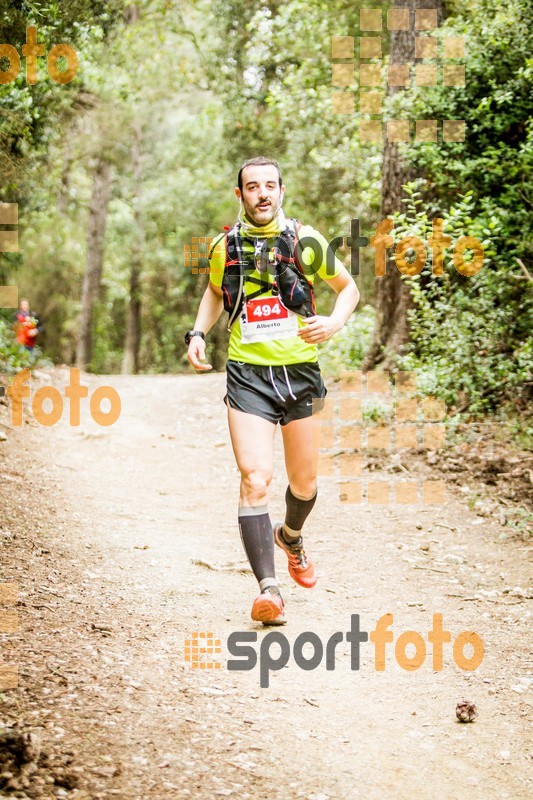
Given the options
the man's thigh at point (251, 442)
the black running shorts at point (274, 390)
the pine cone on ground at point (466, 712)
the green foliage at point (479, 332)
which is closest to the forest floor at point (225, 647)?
the pine cone on ground at point (466, 712)

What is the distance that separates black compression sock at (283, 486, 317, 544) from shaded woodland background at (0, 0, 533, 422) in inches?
149

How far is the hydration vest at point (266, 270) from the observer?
423 cm

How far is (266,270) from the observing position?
13.9 feet

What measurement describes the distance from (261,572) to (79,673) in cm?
117

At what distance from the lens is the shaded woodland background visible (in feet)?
27.4

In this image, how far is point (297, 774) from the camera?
2.78 metres

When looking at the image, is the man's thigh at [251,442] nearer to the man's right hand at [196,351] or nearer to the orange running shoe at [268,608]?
the man's right hand at [196,351]

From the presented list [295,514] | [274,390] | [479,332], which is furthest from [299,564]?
[479,332]

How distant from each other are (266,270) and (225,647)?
1.89 meters

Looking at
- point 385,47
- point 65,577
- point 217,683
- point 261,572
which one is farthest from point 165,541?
point 385,47

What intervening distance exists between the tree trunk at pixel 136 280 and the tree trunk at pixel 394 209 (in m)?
17.6

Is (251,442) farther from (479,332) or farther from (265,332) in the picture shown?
(479,332)

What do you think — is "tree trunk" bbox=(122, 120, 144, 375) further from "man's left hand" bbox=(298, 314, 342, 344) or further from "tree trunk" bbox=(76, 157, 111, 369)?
"man's left hand" bbox=(298, 314, 342, 344)

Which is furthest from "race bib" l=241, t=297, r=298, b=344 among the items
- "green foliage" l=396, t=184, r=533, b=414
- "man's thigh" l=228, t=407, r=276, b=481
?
"green foliage" l=396, t=184, r=533, b=414
